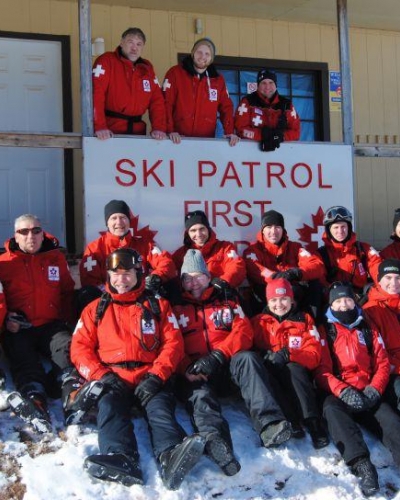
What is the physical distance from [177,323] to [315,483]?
1.49 m

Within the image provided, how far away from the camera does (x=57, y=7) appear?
8078 mm

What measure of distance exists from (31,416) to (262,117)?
4.01 m

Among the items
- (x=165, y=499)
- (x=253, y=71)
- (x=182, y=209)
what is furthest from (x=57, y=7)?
(x=165, y=499)

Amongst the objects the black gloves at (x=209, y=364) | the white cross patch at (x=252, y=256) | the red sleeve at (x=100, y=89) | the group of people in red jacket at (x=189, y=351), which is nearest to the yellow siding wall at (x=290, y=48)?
the red sleeve at (x=100, y=89)

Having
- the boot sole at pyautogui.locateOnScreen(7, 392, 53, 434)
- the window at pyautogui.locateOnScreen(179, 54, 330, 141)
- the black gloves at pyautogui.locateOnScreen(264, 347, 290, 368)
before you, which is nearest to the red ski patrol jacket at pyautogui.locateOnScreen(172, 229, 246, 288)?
the black gloves at pyautogui.locateOnScreen(264, 347, 290, 368)

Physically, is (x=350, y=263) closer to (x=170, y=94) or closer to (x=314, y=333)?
(x=314, y=333)

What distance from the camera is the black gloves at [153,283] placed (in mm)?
5320

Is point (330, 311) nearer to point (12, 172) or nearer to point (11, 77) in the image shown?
point (12, 172)

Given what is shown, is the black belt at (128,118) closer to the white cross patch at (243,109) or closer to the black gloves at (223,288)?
the white cross patch at (243,109)

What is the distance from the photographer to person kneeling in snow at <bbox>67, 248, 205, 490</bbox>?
3992 mm

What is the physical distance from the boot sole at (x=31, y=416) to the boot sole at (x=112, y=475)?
627 mm

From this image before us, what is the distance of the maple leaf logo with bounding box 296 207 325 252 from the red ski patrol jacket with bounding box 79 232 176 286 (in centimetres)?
180

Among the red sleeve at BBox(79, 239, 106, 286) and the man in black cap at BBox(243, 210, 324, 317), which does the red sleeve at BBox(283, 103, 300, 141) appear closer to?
the man in black cap at BBox(243, 210, 324, 317)

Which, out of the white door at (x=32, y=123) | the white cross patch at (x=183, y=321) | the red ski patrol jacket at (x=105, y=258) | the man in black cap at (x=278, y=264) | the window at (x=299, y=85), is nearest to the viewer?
the white cross patch at (x=183, y=321)
